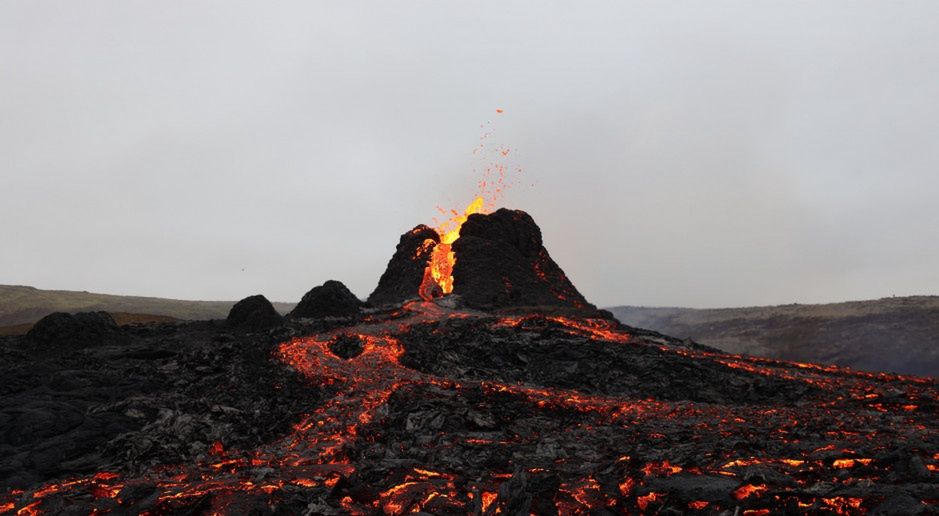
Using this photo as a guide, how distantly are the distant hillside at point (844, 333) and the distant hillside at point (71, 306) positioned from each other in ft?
386

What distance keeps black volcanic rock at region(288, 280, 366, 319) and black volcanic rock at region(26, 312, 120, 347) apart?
15418 millimetres

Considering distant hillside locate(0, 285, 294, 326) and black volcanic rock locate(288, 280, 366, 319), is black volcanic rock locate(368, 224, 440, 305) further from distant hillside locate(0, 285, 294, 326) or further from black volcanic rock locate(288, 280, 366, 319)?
distant hillside locate(0, 285, 294, 326)

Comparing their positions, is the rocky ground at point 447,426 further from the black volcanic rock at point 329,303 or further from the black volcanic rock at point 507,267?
the black volcanic rock at point 507,267

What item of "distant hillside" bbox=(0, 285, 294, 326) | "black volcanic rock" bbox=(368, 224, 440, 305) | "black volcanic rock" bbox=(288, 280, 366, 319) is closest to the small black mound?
"black volcanic rock" bbox=(288, 280, 366, 319)

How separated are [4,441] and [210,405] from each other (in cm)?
637

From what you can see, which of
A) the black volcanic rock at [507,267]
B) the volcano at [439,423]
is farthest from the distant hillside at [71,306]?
the volcano at [439,423]

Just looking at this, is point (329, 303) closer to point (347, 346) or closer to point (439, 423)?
point (347, 346)

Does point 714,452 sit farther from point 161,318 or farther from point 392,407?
point 161,318

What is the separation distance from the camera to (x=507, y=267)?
60219 millimetres

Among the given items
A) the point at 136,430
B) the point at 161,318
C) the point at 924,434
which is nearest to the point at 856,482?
the point at 924,434

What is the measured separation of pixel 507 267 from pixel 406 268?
43.1 feet

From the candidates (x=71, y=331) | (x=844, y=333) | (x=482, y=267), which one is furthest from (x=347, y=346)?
(x=844, y=333)

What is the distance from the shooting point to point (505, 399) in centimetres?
2208

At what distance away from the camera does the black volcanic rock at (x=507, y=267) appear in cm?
5584
